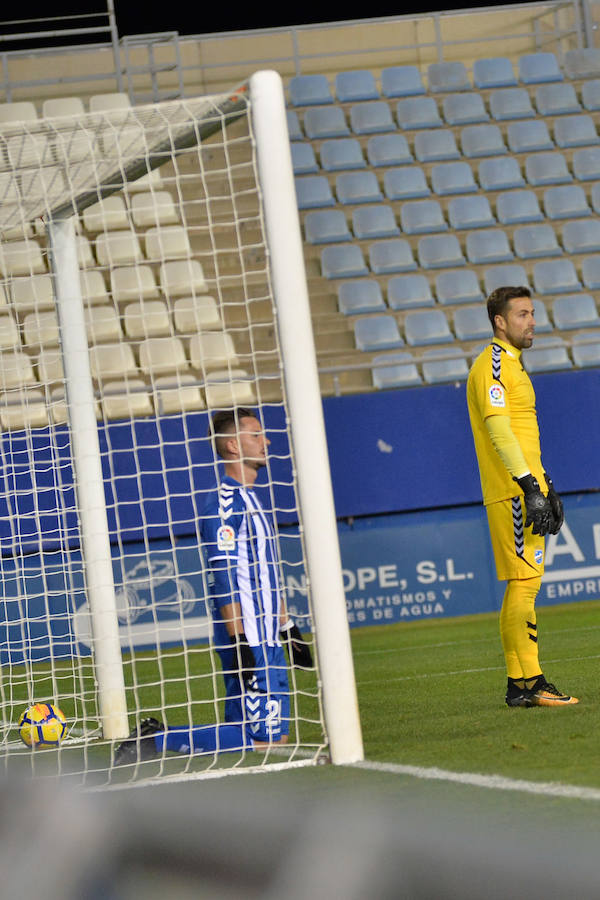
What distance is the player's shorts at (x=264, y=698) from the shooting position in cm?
491

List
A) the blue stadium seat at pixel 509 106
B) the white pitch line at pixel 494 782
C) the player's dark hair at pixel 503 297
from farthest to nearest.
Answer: the blue stadium seat at pixel 509 106
the player's dark hair at pixel 503 297
the white pitch line at pixel 494 782

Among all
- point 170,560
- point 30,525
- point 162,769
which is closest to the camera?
point 162,769

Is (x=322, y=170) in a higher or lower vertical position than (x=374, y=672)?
higher

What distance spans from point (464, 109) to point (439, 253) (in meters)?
2.36

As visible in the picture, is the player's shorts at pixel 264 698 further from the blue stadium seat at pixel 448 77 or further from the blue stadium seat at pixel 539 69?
the blue stadium seat at pixel 539 69

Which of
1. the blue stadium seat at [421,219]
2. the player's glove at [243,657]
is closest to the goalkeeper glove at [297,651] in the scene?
the player's glove at [243,657]

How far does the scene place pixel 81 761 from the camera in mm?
5199

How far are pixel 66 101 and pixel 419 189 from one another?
3943mm

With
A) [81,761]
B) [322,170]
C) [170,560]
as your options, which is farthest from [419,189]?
[81,761]

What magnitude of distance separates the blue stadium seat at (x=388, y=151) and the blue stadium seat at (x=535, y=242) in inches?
60.5

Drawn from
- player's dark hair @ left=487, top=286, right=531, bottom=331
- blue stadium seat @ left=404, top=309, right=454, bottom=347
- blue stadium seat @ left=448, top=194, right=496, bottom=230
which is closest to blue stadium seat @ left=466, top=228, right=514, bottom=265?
blue stadium seat @ left=448, top=194, right=496, bottom=230

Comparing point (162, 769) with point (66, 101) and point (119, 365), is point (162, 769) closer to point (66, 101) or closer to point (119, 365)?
point (119, 365)

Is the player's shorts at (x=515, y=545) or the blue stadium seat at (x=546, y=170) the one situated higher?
the blue stadium seat at (x=546, y=170)

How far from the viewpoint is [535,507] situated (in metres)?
5.20
